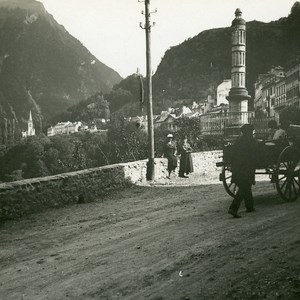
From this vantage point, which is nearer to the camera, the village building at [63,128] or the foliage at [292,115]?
the foliage at [292,115]

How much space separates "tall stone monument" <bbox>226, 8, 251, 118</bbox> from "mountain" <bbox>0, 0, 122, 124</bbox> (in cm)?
1237

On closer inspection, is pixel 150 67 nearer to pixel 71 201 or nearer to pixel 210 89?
pixel 71 201

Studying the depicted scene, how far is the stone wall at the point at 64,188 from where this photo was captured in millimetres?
8547

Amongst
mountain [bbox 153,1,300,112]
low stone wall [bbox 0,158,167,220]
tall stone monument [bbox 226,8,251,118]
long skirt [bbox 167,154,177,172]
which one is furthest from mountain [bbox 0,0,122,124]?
mountain [bbox 153,1,300,112]

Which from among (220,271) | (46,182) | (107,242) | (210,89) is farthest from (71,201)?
(210,89)

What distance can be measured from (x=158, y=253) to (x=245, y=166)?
2633 mm

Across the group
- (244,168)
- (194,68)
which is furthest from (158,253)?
(194,68)

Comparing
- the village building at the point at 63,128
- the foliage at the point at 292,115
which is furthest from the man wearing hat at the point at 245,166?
the village building at the point at 63,128

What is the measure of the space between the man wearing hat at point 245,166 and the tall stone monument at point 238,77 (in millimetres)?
16915

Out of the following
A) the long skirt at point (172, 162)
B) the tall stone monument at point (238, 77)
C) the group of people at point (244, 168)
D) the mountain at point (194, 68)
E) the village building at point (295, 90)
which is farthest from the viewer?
the mountain at point (194, 68)

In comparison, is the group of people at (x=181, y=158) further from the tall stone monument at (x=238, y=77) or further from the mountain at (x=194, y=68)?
the mountain at (x=194, y=68)

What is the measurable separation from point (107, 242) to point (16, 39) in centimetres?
4336

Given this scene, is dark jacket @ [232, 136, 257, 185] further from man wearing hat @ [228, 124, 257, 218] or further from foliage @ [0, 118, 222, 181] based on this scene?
foliage @ [0, 118, 222, 181]

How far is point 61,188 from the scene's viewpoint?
9859mm
